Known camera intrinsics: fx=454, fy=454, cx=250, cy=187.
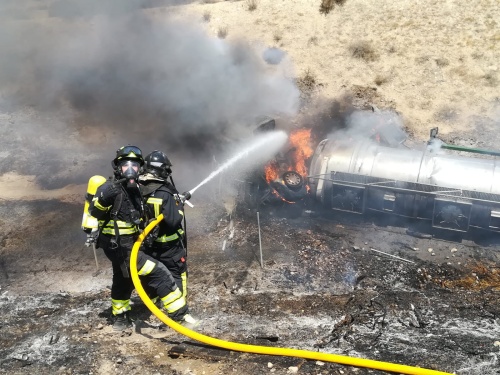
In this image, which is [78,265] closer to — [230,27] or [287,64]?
[287,64]

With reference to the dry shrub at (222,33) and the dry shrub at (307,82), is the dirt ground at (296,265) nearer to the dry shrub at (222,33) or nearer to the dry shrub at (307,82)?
the dry shrub at (307,82)

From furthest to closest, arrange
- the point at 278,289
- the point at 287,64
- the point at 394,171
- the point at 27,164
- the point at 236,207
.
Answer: the point at 287,64, the point at 27,164, the point at 236,207, the point at 394,171, the point at 278,289

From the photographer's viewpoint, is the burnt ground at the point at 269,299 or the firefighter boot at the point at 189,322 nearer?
the burnt ground at the point at 269,299

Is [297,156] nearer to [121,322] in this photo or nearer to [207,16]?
[121,322]

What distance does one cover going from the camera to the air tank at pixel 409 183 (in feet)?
24.5

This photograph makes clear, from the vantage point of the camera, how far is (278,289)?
655cm

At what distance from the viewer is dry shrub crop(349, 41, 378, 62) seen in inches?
560

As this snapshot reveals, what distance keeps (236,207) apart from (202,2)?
11.3 meters

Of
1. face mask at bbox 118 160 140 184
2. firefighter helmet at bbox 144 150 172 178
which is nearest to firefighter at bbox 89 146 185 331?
face mask at bbox 118 160 140 184

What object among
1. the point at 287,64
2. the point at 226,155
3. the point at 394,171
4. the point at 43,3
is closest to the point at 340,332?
the point at 394,171

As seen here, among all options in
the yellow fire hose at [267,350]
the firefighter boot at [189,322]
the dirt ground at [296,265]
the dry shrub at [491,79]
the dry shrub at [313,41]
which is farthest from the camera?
the dry shrub at [313,41]

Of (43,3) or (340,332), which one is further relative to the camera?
(43,3)

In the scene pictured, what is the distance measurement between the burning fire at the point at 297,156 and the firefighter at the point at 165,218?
3.33m

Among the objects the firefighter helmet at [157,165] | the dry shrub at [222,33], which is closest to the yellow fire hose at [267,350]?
the firefighter helmet at [157,165]
